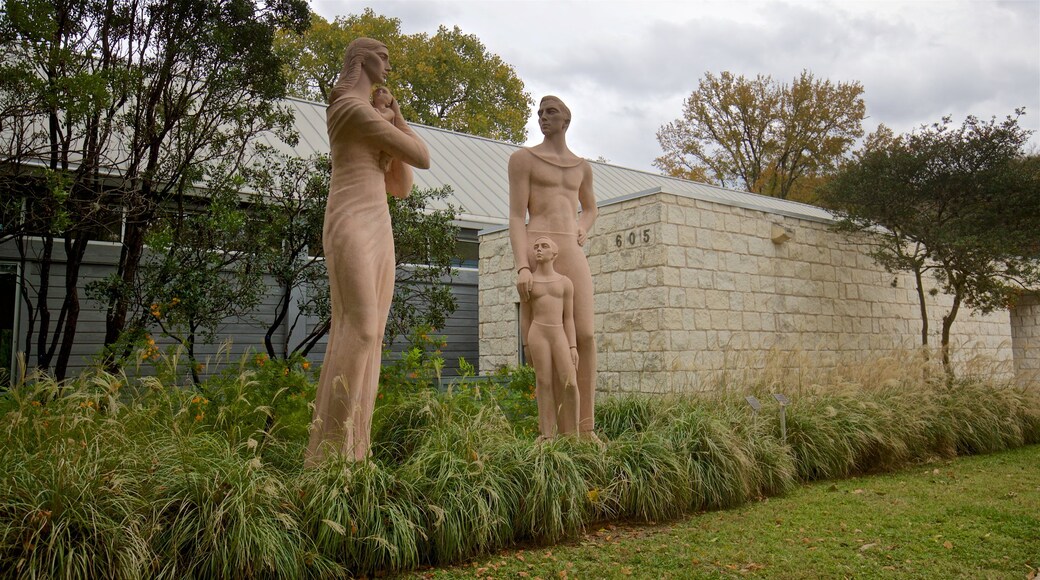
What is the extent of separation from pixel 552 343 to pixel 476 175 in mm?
9991

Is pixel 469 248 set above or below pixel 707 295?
above

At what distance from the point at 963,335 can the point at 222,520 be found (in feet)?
46.5

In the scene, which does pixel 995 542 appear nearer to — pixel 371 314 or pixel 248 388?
pixel 371 314

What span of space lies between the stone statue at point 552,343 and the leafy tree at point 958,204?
7.87 meters

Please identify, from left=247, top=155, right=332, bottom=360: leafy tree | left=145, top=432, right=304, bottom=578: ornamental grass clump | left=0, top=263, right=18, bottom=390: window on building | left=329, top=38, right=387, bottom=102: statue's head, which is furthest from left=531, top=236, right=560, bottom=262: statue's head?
left=0, top=263, right=18, bottom=390: window on building

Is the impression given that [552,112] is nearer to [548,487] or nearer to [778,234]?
[548,487]

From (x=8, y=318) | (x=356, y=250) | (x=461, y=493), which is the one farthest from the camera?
(x=8, y=318)

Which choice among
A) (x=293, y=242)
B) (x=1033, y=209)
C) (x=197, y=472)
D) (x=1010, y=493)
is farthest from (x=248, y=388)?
(x=1033, y=209)

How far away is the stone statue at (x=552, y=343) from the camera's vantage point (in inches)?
202

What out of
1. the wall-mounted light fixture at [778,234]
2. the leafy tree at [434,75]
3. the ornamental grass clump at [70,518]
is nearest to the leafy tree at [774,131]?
the leafy tree at [434,75]

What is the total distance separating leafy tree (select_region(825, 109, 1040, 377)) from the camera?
10.6m

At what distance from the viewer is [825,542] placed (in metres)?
4.03

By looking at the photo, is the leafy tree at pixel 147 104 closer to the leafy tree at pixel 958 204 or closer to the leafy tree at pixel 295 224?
the leafy tree at pixel 295 224

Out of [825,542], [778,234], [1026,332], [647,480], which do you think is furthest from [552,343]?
[1026,332]
